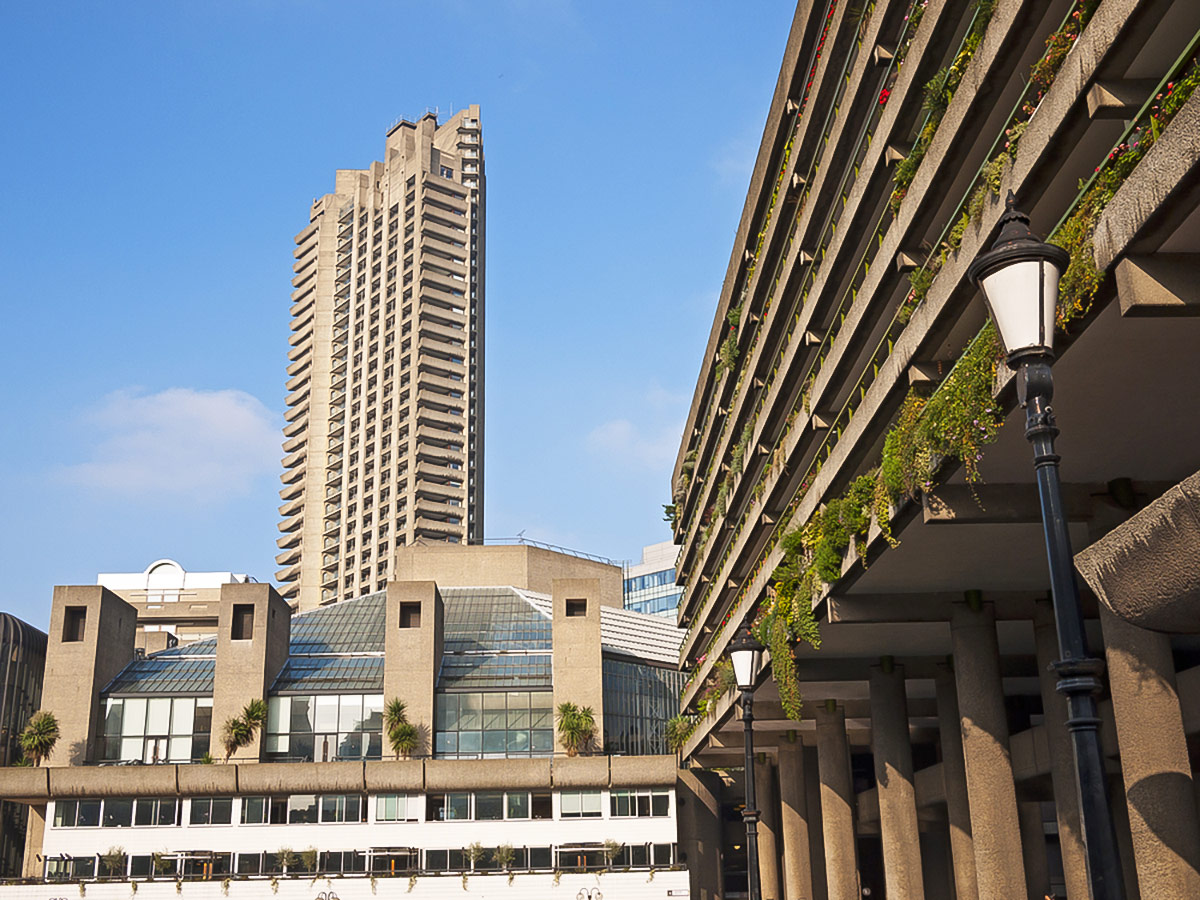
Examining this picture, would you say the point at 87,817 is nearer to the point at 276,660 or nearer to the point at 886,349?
the point at 276,660

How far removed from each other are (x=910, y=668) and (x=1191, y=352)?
2072cm

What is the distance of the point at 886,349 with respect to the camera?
24438 mm

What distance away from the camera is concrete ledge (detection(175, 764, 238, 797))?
57.4 m

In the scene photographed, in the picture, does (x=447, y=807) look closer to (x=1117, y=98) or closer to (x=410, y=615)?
(x=410, y=615)

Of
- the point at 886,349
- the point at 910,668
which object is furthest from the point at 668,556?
the point at 886,349

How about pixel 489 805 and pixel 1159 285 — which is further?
pixel 489 805

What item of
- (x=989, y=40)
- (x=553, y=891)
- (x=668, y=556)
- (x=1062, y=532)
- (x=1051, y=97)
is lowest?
(x=553, y=891)

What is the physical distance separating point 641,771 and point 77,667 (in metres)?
29.5

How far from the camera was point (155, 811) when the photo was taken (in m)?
57.7

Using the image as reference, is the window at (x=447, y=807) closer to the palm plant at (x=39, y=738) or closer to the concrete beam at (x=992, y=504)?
the palm plant at (x=39, y=738)

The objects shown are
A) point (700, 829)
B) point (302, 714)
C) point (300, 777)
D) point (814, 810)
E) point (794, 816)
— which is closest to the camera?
point (794, 816)

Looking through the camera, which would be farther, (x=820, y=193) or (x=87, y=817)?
(x=87, y=817)

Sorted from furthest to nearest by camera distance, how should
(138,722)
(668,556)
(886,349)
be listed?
1. (668,556)
2. (138,722)
3. (886,349)

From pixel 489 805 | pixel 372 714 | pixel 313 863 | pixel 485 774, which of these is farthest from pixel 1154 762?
pixel 372 714
